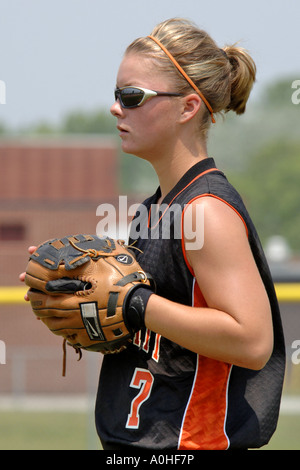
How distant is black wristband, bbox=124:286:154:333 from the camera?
6.86 feet

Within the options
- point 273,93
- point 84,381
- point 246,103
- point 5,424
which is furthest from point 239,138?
point 246,103

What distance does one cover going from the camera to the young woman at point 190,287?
6.62 ft

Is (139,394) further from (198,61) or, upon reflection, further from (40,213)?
(40,213)

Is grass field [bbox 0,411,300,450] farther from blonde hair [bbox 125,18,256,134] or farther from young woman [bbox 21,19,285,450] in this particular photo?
blonde hair [bbox 125,18,256,134]

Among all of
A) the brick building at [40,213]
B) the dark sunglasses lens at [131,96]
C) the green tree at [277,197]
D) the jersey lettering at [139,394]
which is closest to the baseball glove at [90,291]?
the jersey lettering at [139,394]

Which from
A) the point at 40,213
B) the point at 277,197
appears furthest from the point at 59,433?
the point at 277,197

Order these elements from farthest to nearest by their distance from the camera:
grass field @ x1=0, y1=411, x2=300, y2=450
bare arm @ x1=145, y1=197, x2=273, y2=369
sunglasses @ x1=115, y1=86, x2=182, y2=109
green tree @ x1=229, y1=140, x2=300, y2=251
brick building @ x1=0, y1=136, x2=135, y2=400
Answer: green tree @ x1=229, y1=140, x2=300, y2=251
brick building @ x1=0, y1=136, x2=135, y2=400
grass field @ x1=0, y1=411, x2=300, y2=450
sunglasses @ x1=115, y1=86, x2=182, y2=109
bare arm @ x1=145, y1=197, x2=273, y2=369

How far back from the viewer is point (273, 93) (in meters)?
88.3

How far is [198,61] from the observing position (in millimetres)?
2258

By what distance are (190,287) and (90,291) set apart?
11.1 inches

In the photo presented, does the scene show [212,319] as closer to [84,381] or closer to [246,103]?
[246,103]

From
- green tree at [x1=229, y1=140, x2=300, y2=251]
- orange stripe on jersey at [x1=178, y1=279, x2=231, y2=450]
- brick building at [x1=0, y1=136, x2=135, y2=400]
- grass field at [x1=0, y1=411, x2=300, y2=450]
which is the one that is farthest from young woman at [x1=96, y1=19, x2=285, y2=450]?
green tree at [x1=229, y1=140, x2=300, y2=251]

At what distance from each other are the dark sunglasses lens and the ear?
13 centimetres
